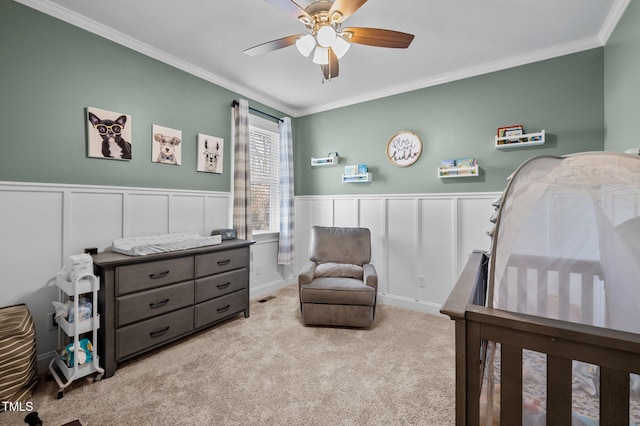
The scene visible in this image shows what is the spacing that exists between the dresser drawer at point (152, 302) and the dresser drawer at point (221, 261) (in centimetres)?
17

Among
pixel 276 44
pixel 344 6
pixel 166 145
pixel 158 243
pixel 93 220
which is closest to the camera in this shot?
pixel 344 6

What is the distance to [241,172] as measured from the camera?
325 centimetres

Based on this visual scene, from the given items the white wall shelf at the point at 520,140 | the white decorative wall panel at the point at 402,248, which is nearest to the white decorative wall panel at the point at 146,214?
the white decorative wall panel at the point at 402,248

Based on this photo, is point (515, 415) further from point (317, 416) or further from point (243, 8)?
point (243, 8)

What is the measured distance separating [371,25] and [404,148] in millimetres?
1495

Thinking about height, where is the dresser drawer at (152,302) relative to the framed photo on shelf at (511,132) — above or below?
below

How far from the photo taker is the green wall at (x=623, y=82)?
5.84 feet

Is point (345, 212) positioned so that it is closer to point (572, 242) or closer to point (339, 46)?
point (339, 46)

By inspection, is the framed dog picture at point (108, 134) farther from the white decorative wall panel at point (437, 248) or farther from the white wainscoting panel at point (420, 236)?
the white decorative wall panel at point (437, 248)

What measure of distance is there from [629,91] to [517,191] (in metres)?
1.65

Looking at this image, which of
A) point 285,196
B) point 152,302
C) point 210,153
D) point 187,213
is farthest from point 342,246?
point 152,302

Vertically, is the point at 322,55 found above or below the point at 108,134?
above

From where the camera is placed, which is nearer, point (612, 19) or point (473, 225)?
point (612, 19)

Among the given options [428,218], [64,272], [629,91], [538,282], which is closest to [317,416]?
[538,282]
